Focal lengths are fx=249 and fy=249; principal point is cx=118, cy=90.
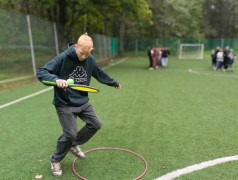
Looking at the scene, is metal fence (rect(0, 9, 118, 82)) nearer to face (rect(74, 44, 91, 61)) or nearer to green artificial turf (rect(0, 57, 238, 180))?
green artificial turf (rect(0, 57, 238, 180))

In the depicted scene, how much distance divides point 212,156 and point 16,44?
31.9ft

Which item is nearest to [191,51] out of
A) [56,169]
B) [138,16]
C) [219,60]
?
[219,60]

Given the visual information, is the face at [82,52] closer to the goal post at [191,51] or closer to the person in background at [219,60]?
the person in background at [219,60]

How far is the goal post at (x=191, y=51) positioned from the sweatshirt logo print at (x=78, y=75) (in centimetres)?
3041

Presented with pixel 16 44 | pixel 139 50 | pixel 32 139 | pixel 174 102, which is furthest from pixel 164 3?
pixel 32 139

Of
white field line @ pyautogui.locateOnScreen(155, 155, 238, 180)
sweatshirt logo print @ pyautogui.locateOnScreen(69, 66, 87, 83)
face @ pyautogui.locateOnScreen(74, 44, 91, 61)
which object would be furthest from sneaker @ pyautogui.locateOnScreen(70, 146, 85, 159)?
face @ pyautogui.locateOnScreen(74, 44, 91, 61)

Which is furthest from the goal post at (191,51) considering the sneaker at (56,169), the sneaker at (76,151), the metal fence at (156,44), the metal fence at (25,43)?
the sneaker at (56,169)

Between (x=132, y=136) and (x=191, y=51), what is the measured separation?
30443 millimetres

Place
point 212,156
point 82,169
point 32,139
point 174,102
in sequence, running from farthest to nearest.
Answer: point 174,102 < point 32,139 < point 212,156 < point 82,169

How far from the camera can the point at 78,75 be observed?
3.47 meters

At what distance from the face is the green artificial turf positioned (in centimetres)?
165

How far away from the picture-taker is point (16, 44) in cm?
1101

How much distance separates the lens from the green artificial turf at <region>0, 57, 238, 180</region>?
3648mm

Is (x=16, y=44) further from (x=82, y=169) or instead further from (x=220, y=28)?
(x=220, y=28)
